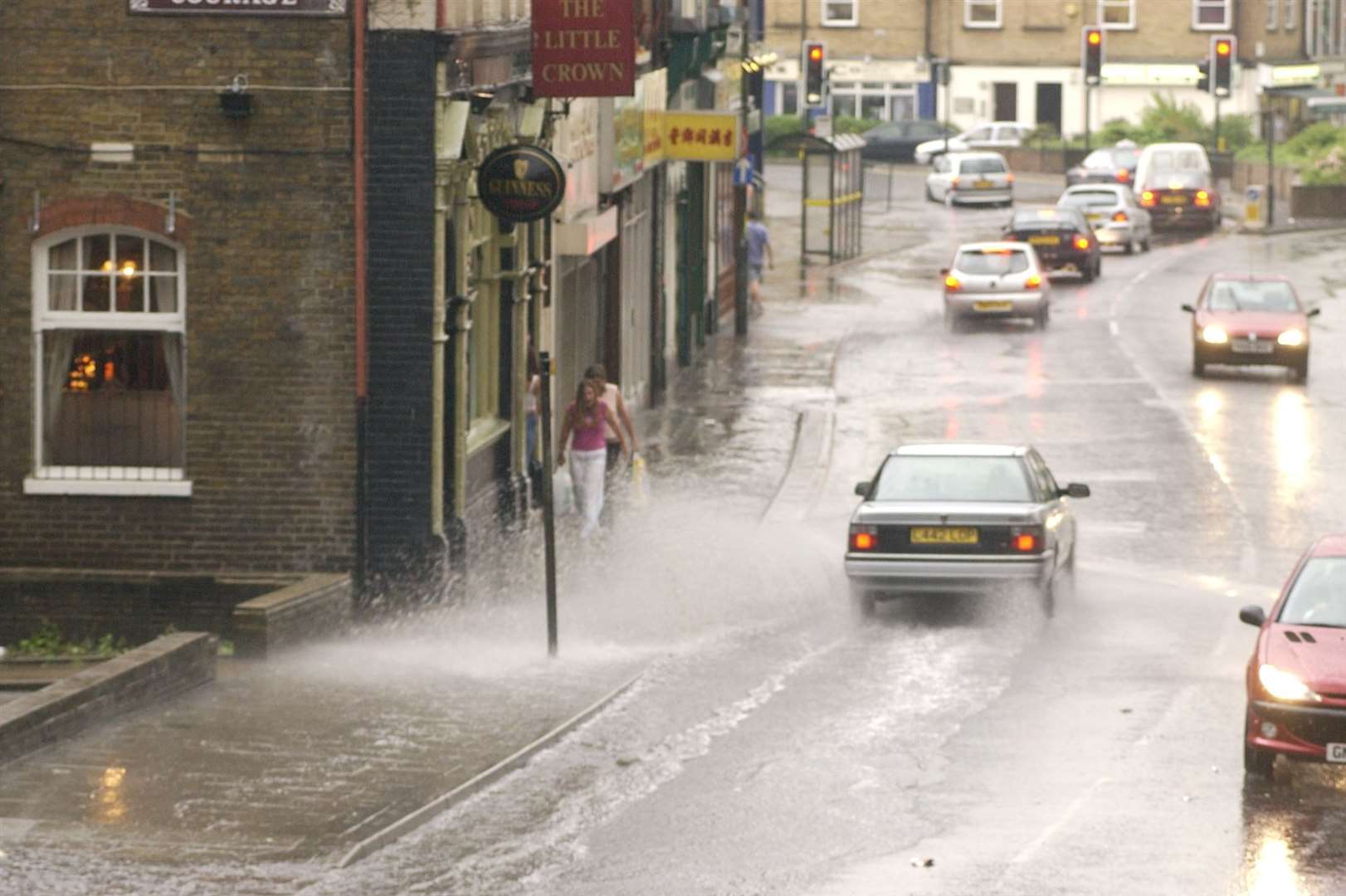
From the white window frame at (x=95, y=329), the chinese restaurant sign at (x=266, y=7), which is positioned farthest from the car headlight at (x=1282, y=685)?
the white window frame at (x=95, y=329)

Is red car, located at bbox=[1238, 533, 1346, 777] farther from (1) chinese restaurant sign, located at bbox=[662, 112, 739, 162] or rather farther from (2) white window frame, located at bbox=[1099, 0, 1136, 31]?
(2) white window frame, located at bbox=[1099, 0, 1136, 31]

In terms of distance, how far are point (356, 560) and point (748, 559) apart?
4981 mm

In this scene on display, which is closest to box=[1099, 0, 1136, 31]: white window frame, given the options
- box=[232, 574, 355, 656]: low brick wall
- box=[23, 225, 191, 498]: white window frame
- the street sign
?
the street sign

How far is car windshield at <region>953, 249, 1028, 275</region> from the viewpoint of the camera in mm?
43906

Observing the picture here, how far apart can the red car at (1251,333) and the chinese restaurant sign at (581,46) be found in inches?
701

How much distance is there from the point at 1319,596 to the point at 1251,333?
877 inches

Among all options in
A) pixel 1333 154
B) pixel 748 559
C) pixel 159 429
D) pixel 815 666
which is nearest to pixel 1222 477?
pixel 748 559

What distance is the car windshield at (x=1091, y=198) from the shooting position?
193ft

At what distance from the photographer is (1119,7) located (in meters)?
89.1

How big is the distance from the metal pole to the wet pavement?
40cm

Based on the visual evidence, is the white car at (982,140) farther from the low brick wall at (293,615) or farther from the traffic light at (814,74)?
the low brick wall at (293,615)

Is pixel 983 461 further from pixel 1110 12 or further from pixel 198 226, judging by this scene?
A: pixel 1110 12

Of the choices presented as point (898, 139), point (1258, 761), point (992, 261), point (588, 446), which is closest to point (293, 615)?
point (588, 446)

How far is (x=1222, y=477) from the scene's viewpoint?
92.9 feet
